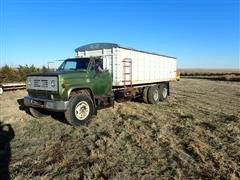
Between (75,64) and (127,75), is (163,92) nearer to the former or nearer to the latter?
(127,75)

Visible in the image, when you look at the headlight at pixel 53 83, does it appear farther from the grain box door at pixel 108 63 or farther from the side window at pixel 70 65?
the grain box door at pixel 108 63

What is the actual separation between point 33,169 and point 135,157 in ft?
6.67

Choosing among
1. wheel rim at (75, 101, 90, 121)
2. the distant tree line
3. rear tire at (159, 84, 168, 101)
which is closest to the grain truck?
wheel rim at (75, 101, 90, 121)

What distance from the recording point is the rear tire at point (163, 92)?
46.2 feet

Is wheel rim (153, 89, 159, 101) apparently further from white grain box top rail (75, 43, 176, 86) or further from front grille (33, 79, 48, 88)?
front grille (33, 79, 48, 88)

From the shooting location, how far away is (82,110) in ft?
26.8

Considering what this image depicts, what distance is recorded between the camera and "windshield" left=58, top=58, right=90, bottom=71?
8.98 metres

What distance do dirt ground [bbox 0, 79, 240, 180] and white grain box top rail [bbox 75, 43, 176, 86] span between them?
6.89 ft

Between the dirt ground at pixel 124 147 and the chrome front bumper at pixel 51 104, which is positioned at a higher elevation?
the chrome front bumper at pixel 51 104

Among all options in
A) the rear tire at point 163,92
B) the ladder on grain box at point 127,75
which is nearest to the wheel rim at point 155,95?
the rear tire at point 163,92

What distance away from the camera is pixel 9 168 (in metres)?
4.78

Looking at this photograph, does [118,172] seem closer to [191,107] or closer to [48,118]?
[48,118]

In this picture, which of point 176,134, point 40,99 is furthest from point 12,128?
point 176,134

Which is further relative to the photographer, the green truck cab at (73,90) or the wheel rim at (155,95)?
the wheel rim at (155,95)
